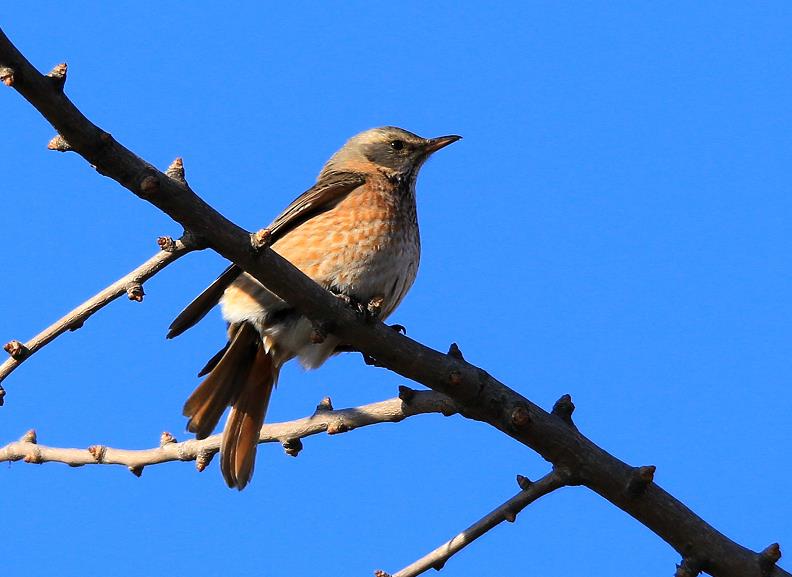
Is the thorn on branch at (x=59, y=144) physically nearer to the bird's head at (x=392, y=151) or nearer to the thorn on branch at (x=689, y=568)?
the thorn on branch at (x=689, y=568)

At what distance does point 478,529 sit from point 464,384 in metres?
0.62

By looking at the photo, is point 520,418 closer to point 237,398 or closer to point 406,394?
point 406,394

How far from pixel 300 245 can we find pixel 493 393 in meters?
2.16

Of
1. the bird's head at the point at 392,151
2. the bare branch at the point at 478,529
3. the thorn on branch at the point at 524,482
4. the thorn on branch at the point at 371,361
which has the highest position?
the bird's head at the point at 392,151

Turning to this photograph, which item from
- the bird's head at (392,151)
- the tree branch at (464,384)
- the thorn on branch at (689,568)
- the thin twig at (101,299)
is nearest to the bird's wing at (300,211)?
the bird's head at (392,151)

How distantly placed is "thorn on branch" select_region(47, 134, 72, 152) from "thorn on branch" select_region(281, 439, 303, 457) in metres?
2.02

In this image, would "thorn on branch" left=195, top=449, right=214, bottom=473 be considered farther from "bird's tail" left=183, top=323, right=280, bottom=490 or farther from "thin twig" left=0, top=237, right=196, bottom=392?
"thin twig" left=0, top=237, right=196, bottom=392

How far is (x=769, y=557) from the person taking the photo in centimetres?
420

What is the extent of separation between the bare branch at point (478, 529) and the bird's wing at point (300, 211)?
2.04 metres

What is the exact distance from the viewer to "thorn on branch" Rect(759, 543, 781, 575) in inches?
165

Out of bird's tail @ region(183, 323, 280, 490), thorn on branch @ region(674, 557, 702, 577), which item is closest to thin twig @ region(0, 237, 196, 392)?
bird's tail @ region(183, 323, 280, 490)

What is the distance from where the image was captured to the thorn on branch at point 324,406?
16.7 feet

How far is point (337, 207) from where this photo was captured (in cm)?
658

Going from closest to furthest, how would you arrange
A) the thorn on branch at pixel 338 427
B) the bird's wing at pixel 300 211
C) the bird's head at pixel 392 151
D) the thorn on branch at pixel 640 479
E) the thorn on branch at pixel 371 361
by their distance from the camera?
the thorn on branch at pixel 640 479, the thorn on branch at pixel 371 361, the thorn on branch at pixel 338 427, the bird's wing at pixel 300 211, the bird's head at pixel 392 151
